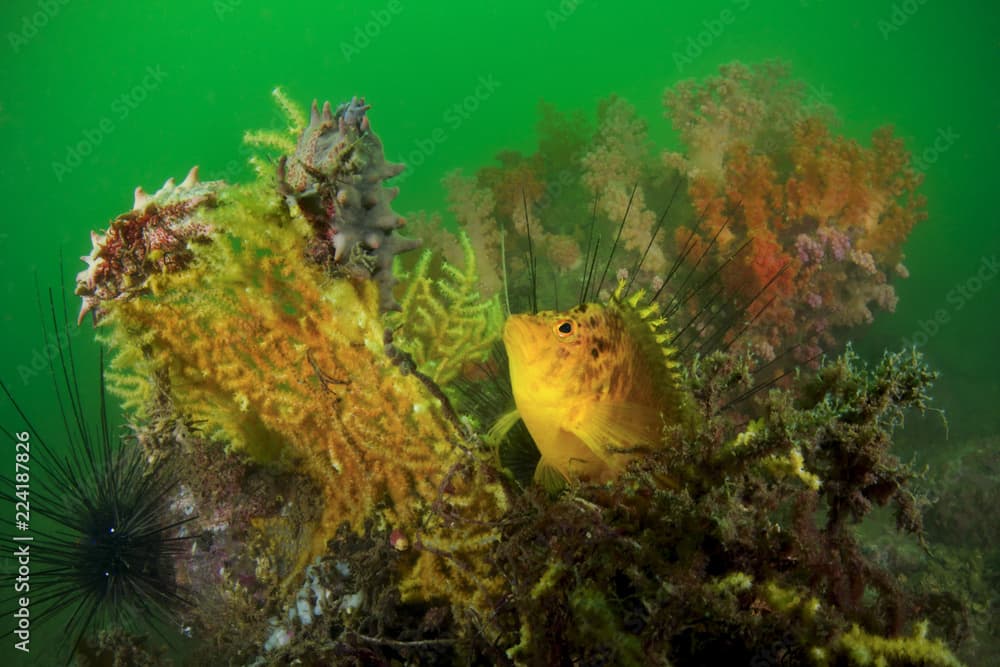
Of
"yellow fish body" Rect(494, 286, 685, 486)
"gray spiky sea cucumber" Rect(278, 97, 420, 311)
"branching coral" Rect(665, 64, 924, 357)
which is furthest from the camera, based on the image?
"branching coral" Rect(665, 64, 924, 357)

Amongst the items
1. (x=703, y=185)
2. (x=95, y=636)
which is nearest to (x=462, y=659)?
(x=95, y=636)

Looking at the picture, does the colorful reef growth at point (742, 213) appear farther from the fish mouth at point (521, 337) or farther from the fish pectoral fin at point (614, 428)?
the fish mouth at point (521, 337)

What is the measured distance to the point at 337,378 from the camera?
2910 millimetres

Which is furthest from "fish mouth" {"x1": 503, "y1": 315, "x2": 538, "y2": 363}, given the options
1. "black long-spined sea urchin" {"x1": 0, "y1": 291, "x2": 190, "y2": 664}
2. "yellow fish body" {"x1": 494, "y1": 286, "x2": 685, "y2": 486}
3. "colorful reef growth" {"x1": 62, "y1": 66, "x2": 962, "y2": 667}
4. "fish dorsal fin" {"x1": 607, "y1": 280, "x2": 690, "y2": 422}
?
"black long-spined sea urchin" {"x1": 0, "y1": 291, "x2": 190, "y2": 664}

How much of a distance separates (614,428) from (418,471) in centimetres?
124

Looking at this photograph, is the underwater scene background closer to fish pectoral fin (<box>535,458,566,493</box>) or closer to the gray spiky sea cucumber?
the gray spiky sea cucumber

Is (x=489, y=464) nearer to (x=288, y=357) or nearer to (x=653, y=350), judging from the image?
(x=653, y=350)

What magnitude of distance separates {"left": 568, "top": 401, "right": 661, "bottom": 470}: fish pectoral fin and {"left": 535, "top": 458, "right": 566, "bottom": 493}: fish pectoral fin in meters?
0.23

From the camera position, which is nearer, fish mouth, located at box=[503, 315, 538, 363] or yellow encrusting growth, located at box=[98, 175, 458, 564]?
fish mouth, located at box=[503, 315, 538, 363]

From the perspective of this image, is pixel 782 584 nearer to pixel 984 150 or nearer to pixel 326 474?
pixel 326 474

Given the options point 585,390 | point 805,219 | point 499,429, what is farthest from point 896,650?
point 805,219

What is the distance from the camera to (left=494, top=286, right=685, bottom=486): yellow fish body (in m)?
2.34

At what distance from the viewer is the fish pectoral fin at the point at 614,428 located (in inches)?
88.0

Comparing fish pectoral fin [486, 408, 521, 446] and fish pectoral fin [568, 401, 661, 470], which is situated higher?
fish pectoral fin [568, 401, 661, 470]
